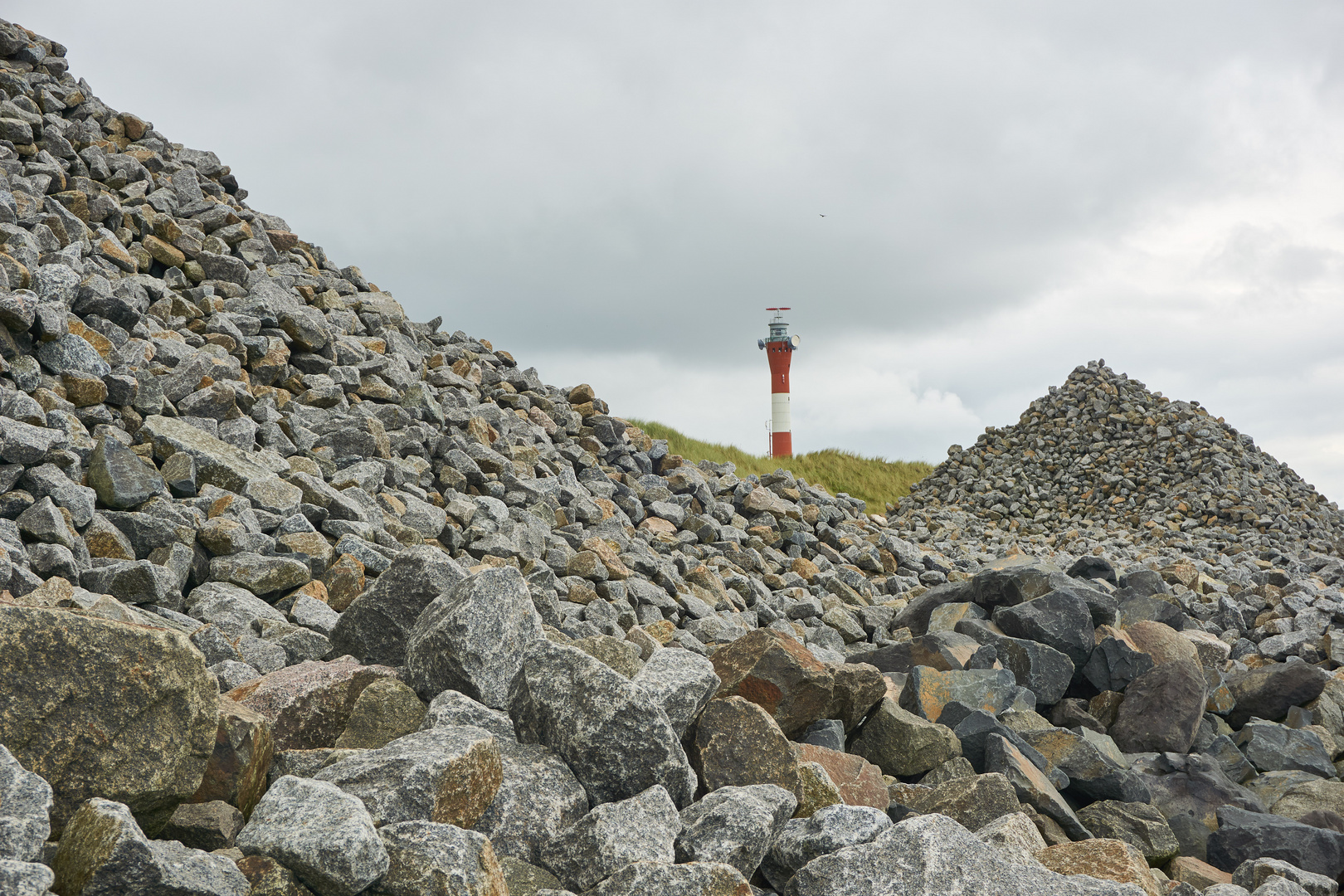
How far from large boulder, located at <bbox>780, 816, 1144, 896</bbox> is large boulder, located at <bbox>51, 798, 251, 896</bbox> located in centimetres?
195

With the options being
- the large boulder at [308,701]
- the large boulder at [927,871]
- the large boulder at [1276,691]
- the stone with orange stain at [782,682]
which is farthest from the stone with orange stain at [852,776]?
the large boulder at [1276,691]

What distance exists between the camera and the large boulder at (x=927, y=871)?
132 inches

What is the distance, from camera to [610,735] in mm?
3656

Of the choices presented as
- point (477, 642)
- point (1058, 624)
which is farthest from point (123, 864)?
point (1058, 624)

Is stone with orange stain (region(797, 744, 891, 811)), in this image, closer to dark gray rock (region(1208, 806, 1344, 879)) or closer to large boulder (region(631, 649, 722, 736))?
large boulder (region(631, 649, 722, 736))

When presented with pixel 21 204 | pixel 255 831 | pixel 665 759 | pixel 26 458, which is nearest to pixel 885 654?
pixel 665 759

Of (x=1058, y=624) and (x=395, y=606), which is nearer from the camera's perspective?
(x=395, y=606)

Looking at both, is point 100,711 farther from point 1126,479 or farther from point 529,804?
point 1126,479

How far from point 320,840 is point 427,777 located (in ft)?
1.45

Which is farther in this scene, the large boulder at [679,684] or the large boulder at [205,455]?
the large boulder at [205,455]

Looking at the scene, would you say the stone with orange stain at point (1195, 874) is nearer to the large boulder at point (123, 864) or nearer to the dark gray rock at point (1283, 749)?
the dark gray rock at point (1283, 749)

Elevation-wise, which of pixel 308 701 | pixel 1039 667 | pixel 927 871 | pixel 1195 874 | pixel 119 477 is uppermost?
pixel 119 477

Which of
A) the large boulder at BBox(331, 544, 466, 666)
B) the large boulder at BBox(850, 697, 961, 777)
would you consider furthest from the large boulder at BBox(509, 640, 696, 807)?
the large boulder at BBox(850, 697, 961, 777)

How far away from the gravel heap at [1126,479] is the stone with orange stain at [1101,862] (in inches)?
637
